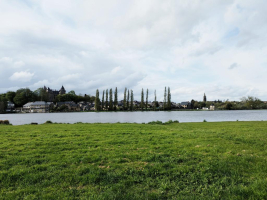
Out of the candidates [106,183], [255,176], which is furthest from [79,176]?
[255,176]

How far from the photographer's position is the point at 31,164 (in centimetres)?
671

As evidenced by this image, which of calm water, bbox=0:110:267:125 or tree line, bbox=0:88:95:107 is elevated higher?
tree line, bbox=0:88:95:107

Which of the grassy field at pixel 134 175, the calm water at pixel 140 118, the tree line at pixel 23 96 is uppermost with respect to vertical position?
the tree line at pixel 23 96

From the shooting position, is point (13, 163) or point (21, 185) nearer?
point (21, 185)

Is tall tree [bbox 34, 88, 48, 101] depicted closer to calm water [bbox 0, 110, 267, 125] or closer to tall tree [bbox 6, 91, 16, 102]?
tall tree [bbox 6, 91, 16, 102]

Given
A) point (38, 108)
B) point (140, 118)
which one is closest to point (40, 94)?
point (38, 108)

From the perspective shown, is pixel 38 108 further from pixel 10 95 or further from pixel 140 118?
pixel 140 118

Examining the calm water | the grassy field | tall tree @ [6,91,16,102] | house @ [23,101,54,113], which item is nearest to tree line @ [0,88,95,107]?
tall tree @ [6,91,16,102]

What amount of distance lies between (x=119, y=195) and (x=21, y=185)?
125 inches

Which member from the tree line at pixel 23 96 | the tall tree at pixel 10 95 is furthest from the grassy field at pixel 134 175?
the tall tree at pixel 10 95

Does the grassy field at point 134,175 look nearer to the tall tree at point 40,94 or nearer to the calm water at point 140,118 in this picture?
the calm water at point 140,118

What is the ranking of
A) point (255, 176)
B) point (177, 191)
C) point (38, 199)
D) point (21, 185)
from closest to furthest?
point (38, 199) < point (177, 191) < point (21, 185) < point (255, 176)

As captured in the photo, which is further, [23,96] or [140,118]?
[23,96]

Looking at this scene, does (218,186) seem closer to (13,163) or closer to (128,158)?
(128,158)
